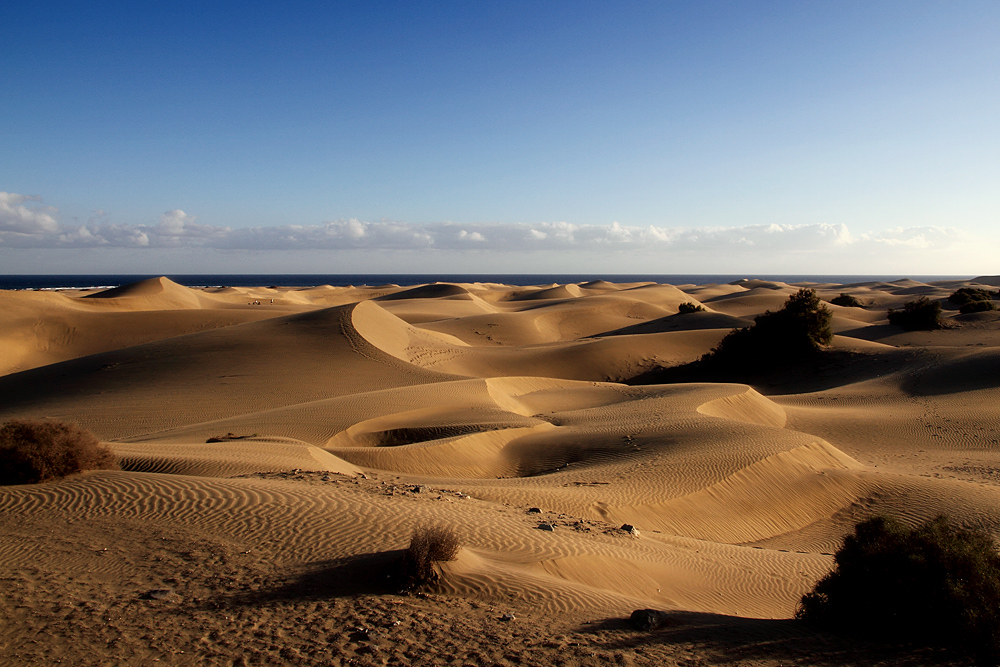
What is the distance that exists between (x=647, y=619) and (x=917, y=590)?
7.65 feet

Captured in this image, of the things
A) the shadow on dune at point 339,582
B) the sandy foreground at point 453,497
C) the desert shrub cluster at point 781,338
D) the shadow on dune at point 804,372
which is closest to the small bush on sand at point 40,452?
the sandy foreground at point 453,497

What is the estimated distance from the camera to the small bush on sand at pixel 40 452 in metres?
8.55

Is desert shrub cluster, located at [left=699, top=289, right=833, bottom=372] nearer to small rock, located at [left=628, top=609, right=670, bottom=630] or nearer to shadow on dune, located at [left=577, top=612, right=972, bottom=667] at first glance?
shadow on dune, located at [left=577, top=612, right=972, bottom=667]

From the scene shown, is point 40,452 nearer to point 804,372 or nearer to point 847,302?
point 804,372

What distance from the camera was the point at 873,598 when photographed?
586 cm

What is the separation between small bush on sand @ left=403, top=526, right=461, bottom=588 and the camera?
20.1 feet

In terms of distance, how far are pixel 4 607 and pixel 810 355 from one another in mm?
31797

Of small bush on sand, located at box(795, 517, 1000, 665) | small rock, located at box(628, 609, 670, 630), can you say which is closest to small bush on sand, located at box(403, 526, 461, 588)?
small rock, located at box(628, 609, 670, 630)

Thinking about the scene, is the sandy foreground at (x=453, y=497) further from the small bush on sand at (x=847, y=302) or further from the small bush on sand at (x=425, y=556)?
the small bush on sand at (x=847, y=302)

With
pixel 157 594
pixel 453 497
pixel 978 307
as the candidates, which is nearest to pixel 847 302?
pixel 978 307

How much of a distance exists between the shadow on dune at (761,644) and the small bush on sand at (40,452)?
7432 mm

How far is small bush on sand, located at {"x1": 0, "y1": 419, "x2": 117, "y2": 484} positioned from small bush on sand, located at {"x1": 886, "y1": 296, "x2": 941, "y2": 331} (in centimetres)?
4033

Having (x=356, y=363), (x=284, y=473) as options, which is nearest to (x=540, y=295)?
(x=356, y=363)

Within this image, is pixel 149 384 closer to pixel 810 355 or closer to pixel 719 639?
pixel 719 639
